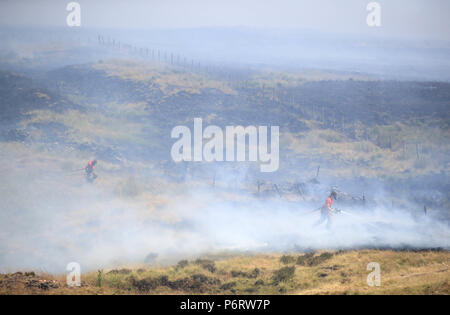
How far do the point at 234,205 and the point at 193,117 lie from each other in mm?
22845

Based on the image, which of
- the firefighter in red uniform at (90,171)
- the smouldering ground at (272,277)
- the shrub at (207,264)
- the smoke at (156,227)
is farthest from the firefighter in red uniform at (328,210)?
the firefighter in red uniform at (90,171)

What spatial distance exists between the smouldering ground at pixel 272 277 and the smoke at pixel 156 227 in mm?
2215

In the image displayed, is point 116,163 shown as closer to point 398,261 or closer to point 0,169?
point 0,169

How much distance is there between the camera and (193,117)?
4734cm

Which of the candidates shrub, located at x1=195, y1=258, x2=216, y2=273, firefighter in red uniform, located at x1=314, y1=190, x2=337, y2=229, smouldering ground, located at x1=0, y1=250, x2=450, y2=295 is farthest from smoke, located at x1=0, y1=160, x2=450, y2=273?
smouldering ground, located at x1=0, y1=250, x2=450, y2=295

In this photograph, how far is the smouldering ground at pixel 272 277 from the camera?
12.5 meters

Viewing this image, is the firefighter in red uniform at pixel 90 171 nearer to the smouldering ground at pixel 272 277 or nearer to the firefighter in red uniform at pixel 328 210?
the smouldering ground at pixel 272 277

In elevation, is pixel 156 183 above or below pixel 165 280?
above

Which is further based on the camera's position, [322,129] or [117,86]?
[117,86]

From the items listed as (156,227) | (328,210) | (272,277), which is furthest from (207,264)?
(328,210)

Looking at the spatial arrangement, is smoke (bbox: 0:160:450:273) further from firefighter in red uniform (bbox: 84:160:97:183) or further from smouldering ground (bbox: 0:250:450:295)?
smouldering ground (bbox: 0:250:450:295)

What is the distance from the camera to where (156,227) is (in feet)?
74.5

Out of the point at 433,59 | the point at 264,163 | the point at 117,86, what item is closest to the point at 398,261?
the point at 264,163

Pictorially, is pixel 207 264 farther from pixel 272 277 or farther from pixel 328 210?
pixel 328 210
